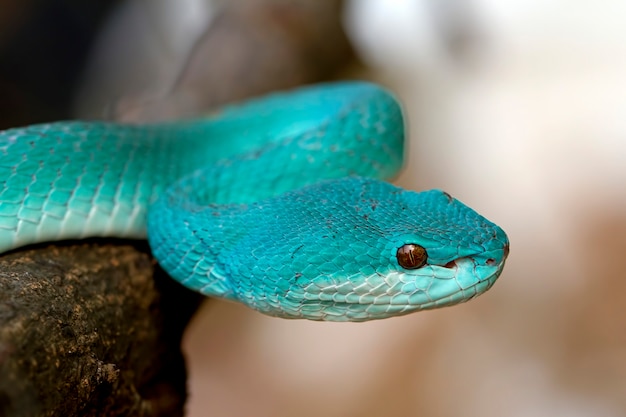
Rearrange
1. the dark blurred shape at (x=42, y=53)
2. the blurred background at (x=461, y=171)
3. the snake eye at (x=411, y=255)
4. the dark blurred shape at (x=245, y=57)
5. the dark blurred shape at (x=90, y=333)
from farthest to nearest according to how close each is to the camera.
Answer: the dark blurred shape at (x=42, y=53)
the blurred background at (x=461, y=171)
the dark blurred shape at (x=245, y=57)
the snake eye at (x=411, y=255)
the dark blurred shape at (x=90, y=333)

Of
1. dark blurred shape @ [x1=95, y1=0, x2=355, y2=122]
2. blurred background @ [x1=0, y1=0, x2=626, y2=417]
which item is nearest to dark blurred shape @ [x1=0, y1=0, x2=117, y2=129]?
blurred background @ [x1=0, y1=0, x2=626, y2=417]

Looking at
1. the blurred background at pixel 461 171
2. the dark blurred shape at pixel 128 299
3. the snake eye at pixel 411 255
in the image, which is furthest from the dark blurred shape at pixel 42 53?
the snake eye at pixel 411 255

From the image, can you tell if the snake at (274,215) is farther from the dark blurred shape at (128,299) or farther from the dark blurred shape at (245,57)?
the dark blurred shape at (245,57)

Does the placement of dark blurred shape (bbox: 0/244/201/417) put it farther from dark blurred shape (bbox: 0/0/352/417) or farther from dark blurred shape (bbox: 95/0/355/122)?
dark blurred shape (bbox: 95/0/355/122)

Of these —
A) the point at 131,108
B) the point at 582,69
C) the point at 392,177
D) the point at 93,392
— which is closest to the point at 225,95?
Answer: the point at 131,108

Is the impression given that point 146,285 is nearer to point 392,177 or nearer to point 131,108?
point 392,177

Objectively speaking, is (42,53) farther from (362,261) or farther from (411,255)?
(411,255)

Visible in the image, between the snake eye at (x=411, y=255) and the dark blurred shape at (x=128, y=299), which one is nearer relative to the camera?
the dark blurred shape at (x=128, y=299)
